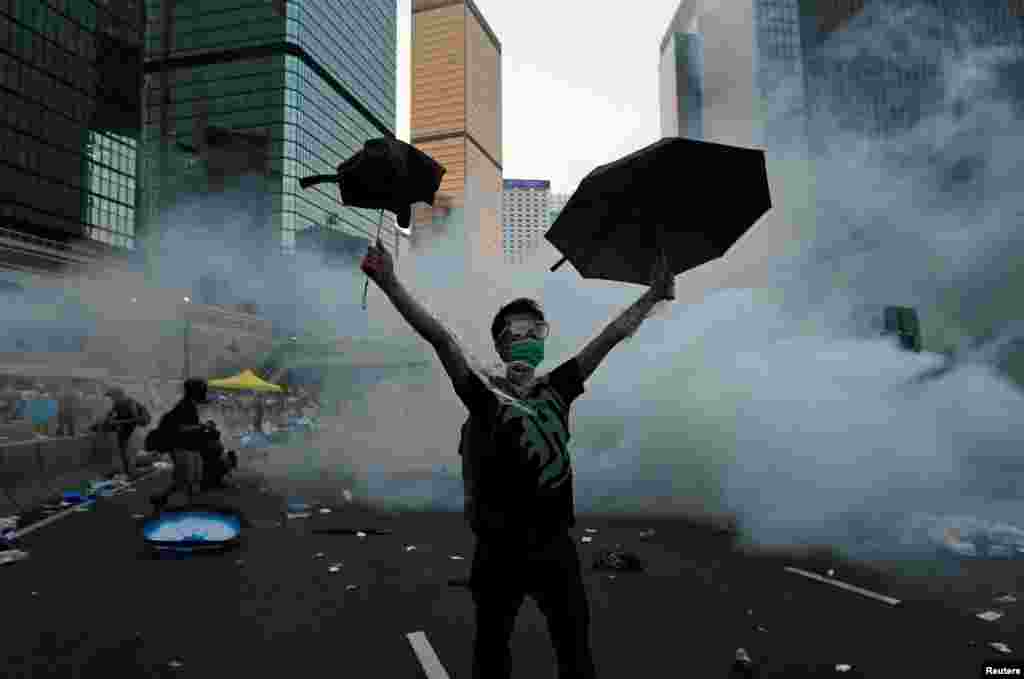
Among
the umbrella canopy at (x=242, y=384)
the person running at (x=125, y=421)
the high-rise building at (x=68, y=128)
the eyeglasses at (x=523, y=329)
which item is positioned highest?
the high-rise building at (x=68, y=128)

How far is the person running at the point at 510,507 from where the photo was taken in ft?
5.82

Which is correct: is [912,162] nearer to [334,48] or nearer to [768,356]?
[768,356]

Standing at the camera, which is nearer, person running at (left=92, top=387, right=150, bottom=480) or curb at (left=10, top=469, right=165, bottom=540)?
curb at (left=10, top=469, right=165, bottom=540)

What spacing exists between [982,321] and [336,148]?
8092cm

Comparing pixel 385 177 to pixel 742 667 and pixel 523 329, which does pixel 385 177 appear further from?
pixel 742 667

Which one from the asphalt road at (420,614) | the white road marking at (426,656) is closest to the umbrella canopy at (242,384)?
the asphalt road at (420,614)

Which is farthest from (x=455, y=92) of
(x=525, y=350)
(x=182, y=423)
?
(x=525, y=350)

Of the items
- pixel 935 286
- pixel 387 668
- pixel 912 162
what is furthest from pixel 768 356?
pixel 935 286

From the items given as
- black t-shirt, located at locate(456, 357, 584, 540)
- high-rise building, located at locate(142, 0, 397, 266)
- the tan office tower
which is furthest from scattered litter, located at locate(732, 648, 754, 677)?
the tan office tower

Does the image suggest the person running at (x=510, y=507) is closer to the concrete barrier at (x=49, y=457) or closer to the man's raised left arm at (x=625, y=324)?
the man's raised left arm at (x=625, y=324)

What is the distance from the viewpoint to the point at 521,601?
1757 millimetres

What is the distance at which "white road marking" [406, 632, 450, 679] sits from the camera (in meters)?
3.13

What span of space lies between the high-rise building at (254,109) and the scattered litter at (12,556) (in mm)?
63352

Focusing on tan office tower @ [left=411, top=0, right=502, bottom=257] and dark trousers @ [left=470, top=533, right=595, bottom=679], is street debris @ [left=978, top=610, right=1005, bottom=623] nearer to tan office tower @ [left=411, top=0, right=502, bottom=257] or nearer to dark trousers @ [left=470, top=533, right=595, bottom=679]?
dark trousers @ [left=470, top=533, right=595, bottom=679]
